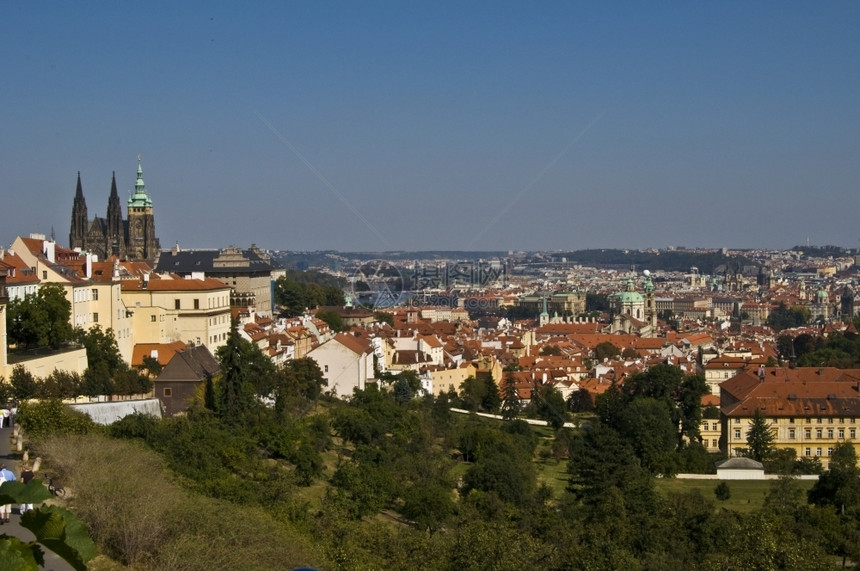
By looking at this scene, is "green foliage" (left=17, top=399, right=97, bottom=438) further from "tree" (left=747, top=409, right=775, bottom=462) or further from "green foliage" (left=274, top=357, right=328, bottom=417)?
"tree" (left=747, top=409, right=775, bottom=462)

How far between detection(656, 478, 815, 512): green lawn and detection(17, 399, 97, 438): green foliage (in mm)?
17545

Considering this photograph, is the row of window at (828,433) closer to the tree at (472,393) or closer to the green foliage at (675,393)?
the green foliage at (675,393)

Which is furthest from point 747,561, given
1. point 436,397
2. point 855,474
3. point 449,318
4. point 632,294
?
point 632,294

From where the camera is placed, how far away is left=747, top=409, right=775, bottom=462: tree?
39.8m

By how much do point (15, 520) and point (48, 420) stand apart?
5396mm

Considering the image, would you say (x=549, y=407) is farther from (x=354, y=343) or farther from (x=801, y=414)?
(x=801, y=414)

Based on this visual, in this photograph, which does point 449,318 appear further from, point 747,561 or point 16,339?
point 747,561

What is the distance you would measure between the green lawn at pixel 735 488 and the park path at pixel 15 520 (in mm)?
18338

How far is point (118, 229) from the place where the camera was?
73.4m

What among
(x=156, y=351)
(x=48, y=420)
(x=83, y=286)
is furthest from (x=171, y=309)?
(x=48, y=420)

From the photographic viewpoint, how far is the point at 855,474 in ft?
101

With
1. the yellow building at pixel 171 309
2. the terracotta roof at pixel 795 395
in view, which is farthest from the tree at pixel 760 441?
the yellow building at pixel 171 309

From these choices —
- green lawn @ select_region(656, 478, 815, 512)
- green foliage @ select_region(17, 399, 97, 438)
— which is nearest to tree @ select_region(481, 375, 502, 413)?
green lawn @ select_region(656, 478, 815, 512)

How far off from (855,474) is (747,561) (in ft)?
45.4
